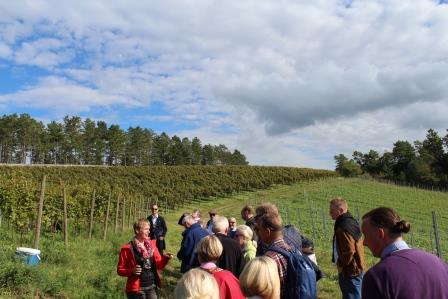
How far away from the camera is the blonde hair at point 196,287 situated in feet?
8.73

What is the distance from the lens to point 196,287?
8.75ft

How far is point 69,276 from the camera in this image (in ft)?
24.9

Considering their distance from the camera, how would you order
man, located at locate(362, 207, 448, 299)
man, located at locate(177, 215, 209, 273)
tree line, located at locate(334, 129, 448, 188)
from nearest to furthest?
man, located at locate(362, 207, 448, 299) → man, located at locate(177, 215, 209, 273) → tree line, located at locate(334, 129, 448, 188)

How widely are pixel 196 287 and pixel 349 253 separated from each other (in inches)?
123

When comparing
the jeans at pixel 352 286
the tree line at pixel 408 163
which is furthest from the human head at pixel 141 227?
the tree line at pixel 408 163

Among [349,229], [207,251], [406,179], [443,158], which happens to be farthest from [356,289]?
[443,158]

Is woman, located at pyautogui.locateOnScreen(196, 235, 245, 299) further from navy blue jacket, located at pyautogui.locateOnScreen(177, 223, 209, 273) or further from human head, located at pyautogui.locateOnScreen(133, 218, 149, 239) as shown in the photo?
navy blue jacket, located at pyautogui.locateOnScreen(177, 223, 209, 273)

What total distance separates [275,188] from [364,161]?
56734 mm

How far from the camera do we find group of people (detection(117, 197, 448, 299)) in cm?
255

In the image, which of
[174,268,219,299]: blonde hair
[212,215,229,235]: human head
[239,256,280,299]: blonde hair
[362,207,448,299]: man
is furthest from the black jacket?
[362,207,448,299]: man

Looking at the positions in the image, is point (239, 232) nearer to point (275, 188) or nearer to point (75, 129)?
point (275, 188)

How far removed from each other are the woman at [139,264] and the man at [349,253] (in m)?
1.99

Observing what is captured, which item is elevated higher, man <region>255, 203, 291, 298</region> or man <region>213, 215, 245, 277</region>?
man <region>255, 203, 291, 298</region>

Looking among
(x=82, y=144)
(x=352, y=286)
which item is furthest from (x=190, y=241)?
(x=82, y=144)
